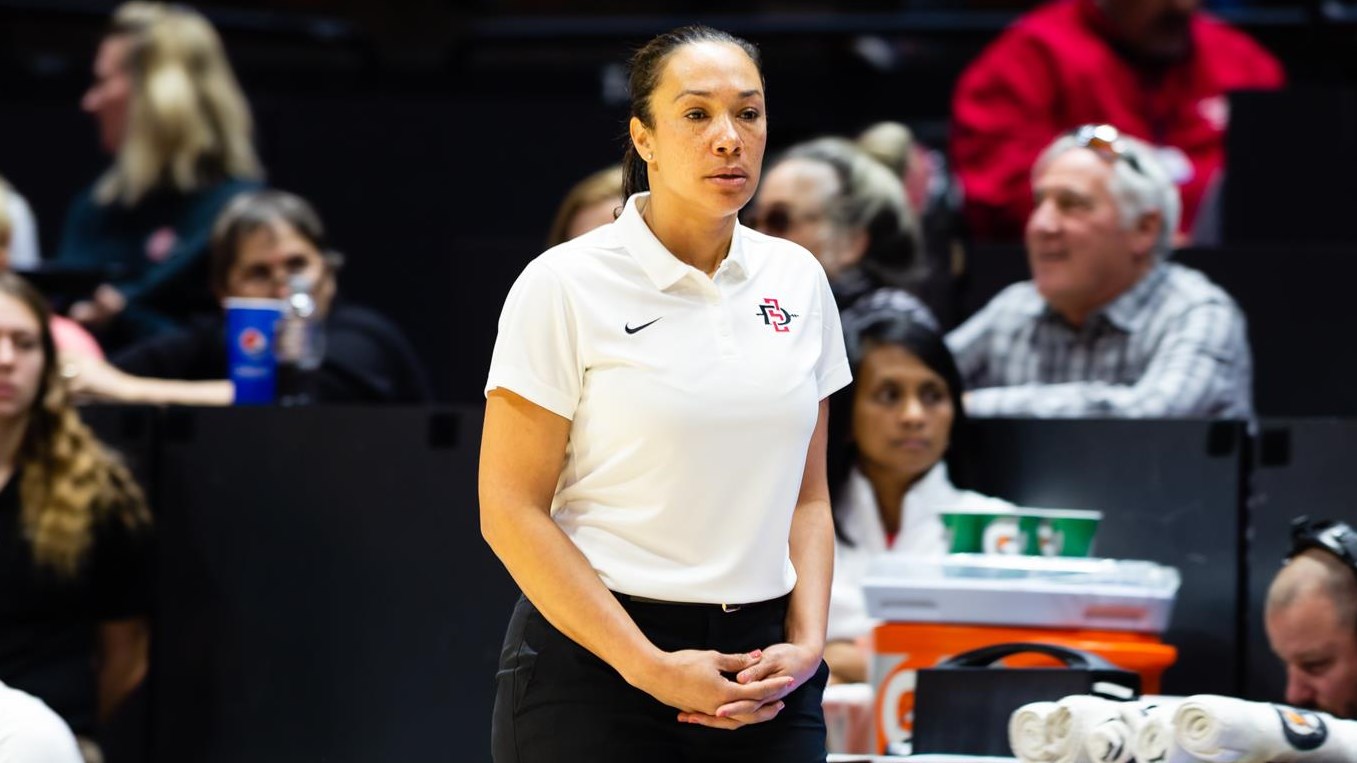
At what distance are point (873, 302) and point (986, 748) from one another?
1.27 meters

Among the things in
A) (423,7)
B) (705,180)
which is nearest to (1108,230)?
(705,180)

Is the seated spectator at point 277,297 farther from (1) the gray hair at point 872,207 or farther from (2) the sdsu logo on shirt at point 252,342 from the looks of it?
(1) the gray hair at point 872,207

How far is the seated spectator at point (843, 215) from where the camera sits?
4250mm

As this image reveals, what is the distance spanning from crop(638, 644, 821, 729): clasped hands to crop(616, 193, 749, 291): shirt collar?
1.32 ft

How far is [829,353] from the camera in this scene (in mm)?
2217

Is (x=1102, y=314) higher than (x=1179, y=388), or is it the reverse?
(x=1102, y=314)

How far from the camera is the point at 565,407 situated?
2043 millimetres

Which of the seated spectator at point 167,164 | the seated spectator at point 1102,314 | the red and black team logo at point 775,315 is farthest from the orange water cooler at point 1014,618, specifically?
the seated spectator at point 167,164

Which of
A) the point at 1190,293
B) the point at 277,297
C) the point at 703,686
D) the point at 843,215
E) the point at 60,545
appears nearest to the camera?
the point at 703,686

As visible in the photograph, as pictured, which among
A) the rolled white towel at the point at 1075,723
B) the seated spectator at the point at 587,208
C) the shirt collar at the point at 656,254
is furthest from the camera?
the seated spectator at the point at 587,208

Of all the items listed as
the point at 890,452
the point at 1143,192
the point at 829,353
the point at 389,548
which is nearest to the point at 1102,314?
the point at 1143,192

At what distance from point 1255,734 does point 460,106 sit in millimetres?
3766

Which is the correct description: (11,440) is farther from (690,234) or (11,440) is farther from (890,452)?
(690,234)

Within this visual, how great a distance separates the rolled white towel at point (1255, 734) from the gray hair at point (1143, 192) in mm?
1845
